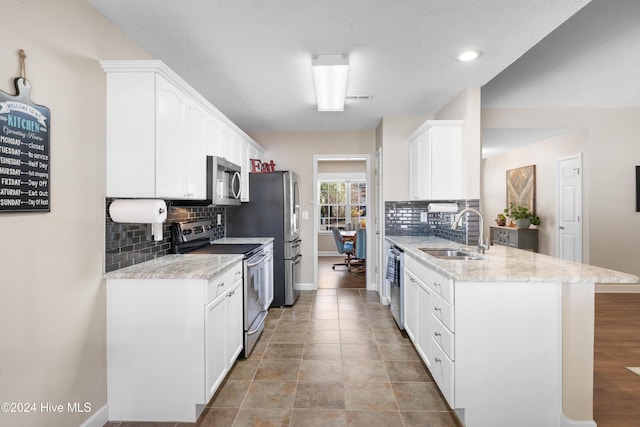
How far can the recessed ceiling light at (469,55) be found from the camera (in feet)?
8.03

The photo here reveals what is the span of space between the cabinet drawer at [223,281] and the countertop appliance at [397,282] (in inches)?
61.7

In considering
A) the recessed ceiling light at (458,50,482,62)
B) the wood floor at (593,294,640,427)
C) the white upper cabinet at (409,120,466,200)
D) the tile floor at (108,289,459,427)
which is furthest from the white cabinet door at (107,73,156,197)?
the wood floor at (593,294,640,427)

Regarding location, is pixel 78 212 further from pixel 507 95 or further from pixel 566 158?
pixel 566 158

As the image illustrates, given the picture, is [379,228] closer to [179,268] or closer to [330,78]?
[330,78]

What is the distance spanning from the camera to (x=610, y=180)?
4414 millimetres

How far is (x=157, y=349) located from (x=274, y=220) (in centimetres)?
234

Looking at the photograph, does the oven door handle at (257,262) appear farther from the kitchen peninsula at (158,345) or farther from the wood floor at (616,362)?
the wood floor at (616,362)

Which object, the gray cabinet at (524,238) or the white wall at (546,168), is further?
the gray cabinet at (524,238)

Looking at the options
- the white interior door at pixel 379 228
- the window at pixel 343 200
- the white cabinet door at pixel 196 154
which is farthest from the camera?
the window at pixel 343 200

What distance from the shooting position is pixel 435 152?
3219 mm

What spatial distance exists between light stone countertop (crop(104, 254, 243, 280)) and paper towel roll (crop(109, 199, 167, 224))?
32cm

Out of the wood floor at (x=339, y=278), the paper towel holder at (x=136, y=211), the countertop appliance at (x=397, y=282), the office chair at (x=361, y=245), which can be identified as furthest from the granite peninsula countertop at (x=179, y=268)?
the office chair at (x=361, y=245)

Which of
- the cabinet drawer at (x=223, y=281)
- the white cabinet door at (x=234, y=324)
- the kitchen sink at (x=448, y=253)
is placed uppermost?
the kitchen sink at (x=448, y=253)

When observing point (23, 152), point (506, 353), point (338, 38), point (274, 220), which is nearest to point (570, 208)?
point (506, 353)
